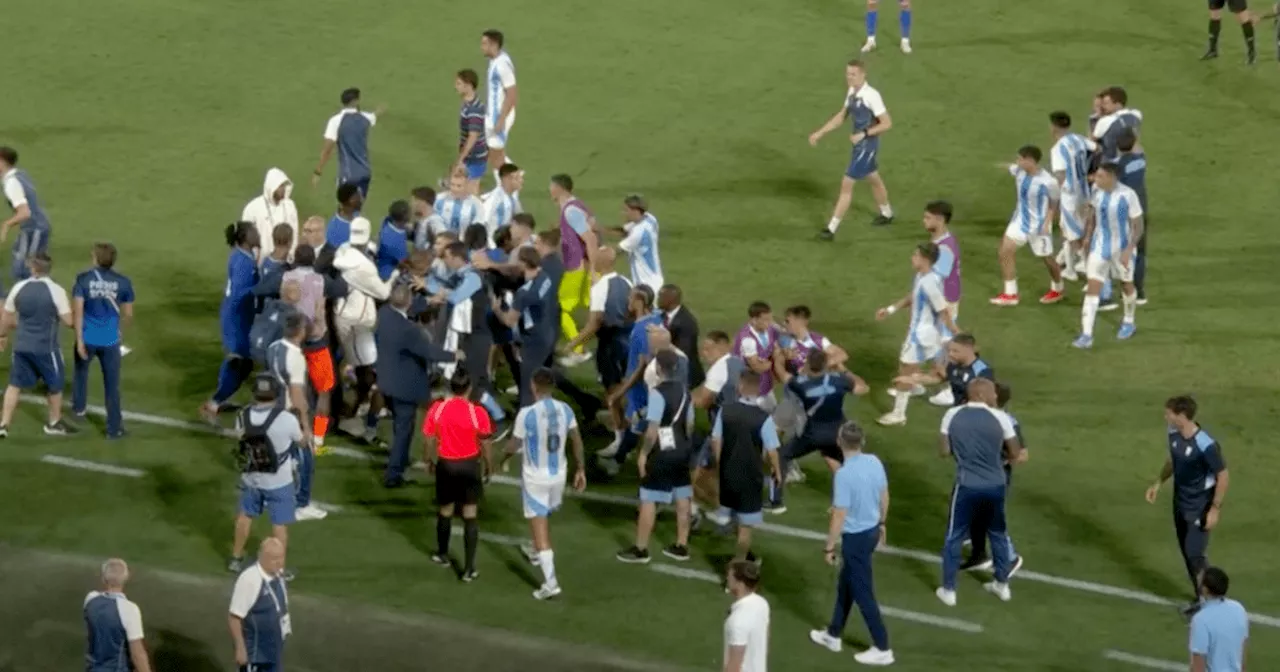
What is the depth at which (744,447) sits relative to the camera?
16531 millimetres

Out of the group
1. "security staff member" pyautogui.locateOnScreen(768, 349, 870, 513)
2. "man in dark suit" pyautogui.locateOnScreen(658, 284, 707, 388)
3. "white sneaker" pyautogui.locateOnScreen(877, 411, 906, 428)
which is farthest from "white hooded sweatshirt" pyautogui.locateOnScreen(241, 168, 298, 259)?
"white sneaker" pyautogui.locateOnScreen(877, 411, 906, 428)

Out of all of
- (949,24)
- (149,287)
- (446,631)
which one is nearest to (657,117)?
(949,24)

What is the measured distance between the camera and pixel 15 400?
19.1 metres

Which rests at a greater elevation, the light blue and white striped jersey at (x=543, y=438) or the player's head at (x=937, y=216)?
the player's head at (x=937, y=216)

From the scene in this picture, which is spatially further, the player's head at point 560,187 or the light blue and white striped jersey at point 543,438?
the player's head at point 560,187

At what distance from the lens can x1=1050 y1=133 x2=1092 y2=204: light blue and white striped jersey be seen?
2258 cm

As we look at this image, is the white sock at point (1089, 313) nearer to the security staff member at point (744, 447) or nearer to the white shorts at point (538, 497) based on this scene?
the security staff member at point (744, 447)

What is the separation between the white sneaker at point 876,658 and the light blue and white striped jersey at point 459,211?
21.6ft

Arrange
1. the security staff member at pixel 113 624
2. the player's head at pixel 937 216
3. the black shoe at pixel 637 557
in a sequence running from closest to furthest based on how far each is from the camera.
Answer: the security staff member at pixel 113 624
the black shoe at pixel 637 557
the player's head at pixel 937 216

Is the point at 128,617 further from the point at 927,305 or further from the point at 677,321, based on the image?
the point at 927,305

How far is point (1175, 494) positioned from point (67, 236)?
1282cm

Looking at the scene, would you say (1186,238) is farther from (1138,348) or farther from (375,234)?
(375,234)

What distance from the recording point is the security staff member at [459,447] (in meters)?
16.3

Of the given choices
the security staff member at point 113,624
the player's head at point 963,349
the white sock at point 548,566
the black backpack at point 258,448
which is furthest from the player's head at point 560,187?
the security staff member at point 113,624
